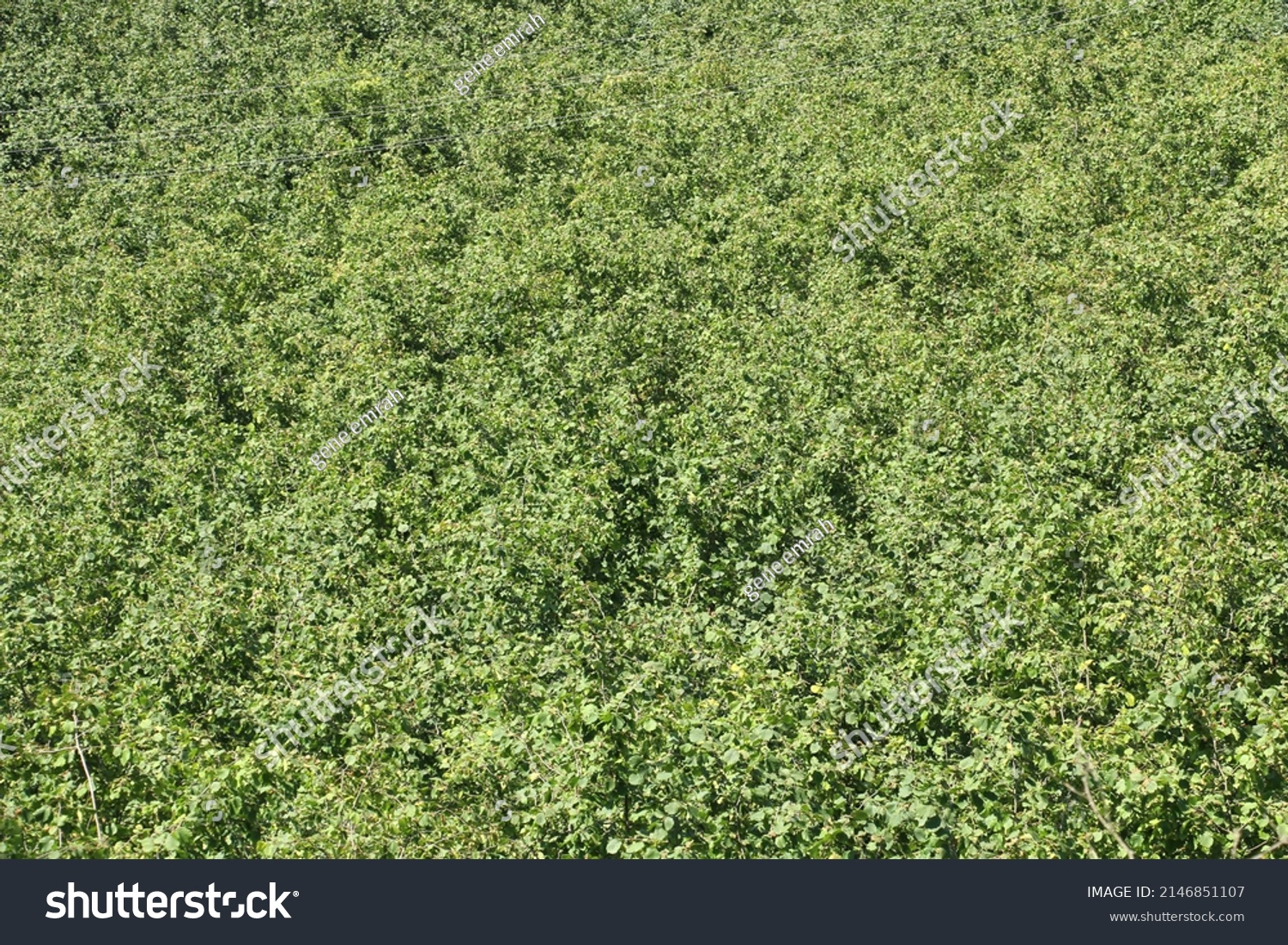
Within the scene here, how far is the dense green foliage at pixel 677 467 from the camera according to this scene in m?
8.84

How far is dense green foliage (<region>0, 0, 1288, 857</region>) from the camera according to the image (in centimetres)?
884

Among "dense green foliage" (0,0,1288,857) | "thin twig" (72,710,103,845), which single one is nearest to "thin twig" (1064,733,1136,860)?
"dense green foliage" (0,0,1288,857)

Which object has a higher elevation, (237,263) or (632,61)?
(632,61)

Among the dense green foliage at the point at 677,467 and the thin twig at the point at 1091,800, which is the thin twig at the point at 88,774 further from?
the thin twig at the point at 1091,800

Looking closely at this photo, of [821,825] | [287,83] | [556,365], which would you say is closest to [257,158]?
[287,83]

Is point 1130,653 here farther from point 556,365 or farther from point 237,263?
point 237,263

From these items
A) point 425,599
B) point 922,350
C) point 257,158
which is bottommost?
point 425,599

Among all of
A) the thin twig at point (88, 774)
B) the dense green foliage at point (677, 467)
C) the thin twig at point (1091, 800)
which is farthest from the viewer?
the thin twig at point (88, 774)

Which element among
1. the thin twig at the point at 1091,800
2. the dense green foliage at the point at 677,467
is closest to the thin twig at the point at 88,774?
the dense green foliage at the point at 677,467

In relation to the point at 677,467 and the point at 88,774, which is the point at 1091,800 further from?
the point at 88,774

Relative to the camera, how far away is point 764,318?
18.8 metres

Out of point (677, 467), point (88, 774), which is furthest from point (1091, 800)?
point (88, 774)

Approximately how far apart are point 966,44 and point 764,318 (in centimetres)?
1562

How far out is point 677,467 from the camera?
14680 mm
